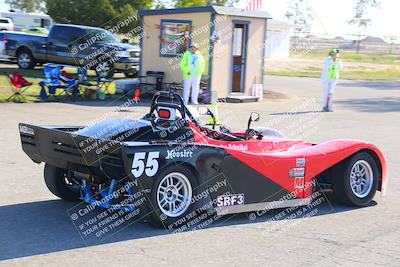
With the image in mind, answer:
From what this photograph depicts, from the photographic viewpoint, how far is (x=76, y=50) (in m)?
24.7

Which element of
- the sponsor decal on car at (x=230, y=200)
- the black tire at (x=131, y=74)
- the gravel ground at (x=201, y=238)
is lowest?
the gravel ground at (x=201, y=238)

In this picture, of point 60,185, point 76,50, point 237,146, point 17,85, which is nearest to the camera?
point 237,146

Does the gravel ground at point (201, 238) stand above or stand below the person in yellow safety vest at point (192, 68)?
below

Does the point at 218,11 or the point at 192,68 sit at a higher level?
the point at 218,11

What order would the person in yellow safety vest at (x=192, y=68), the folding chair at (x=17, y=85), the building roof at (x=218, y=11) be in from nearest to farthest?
the folding chair at (x=17, y=85) < the person in yellow safety vest at (x=192, y=68) < the building roof at (x=218, y=11)

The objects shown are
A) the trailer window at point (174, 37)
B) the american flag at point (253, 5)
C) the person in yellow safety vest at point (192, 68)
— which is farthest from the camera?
the american flag at point (253, 5)

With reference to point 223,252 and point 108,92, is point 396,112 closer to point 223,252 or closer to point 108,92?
point 108,92

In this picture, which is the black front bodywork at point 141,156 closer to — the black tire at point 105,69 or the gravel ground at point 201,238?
the gravel ground at point 201,238

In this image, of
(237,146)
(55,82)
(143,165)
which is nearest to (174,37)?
(55,82)

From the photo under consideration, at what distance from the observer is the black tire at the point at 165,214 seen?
20.0ft

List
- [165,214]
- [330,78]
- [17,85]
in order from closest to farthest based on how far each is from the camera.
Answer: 1. [165,214]
2. [17,85]
3. [330,78]

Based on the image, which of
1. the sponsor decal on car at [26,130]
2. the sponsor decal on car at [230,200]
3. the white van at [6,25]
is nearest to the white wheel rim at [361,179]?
the sponsor decal on car at [230,200]

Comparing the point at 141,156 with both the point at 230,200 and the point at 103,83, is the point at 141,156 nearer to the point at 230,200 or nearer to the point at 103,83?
the point at 230,200

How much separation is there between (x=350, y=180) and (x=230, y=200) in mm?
1674
